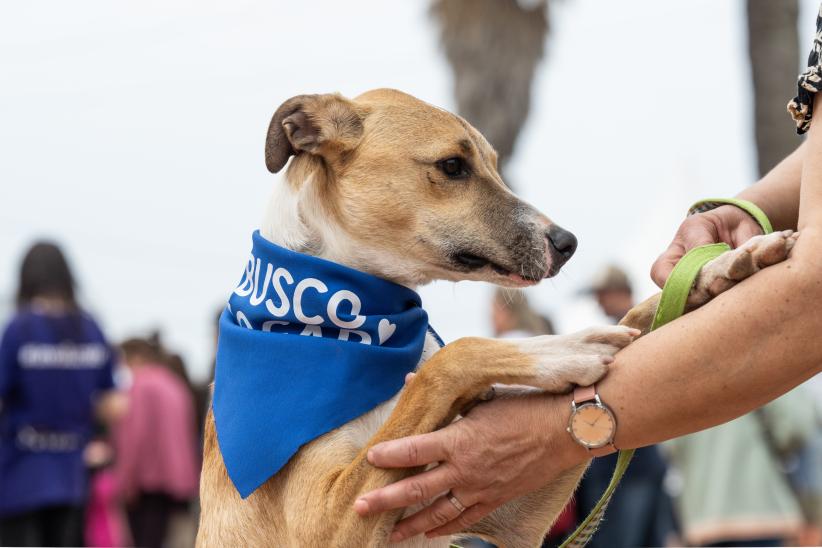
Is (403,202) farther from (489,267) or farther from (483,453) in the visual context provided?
(483,453)

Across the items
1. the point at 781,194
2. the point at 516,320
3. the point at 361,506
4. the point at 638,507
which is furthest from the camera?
the point at 516,320

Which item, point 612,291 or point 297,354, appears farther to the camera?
point 612,291

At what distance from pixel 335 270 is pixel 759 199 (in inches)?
43.6

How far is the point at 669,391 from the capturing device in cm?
234

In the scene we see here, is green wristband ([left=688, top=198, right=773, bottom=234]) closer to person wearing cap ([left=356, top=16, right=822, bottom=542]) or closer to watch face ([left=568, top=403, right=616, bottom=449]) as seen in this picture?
person wearing cap ([left=356, top=16, right=822, bottom=542])

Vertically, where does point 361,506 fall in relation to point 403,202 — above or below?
below

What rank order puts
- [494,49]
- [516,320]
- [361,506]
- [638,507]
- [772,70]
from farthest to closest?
[494,49] < [772,70] < [516,320] < [638,507] < [361,506]

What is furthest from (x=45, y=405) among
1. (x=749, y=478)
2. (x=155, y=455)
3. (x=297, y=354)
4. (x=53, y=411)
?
(x=297, y=354)

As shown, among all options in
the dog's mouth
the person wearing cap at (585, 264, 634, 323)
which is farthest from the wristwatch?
the person wearing cap at (585, 264, 634, 323)

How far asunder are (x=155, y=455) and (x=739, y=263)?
750 centimetres

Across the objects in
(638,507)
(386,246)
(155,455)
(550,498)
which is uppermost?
(386,246)

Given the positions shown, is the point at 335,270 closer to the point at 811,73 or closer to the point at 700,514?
the point at 811,73

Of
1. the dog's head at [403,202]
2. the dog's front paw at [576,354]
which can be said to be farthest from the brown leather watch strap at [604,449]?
the dog's head at [403,202]

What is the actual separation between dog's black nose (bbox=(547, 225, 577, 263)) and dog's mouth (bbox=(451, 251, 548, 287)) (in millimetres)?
50
